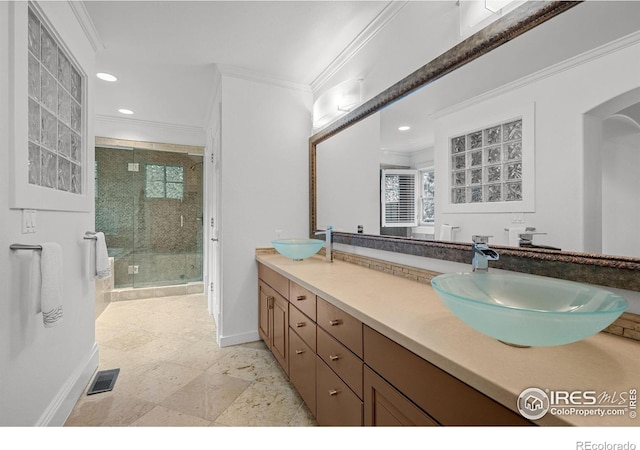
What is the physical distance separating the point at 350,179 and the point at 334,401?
1.54 meters

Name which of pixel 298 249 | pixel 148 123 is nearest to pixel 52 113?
pixel 298 249

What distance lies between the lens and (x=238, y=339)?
262cm

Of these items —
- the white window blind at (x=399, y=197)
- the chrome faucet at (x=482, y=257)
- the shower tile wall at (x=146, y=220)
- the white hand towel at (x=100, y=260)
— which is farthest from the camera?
the shower tile wall at (x=146, y=220)

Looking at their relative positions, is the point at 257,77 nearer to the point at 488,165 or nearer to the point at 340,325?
the point at 488,165

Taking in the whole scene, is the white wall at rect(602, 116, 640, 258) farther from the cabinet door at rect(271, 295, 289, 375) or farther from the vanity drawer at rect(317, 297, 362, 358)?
the cabinet door at rect(271, 295, 289, 375)

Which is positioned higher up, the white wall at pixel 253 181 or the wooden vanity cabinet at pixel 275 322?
the white wall at pixel 253 181

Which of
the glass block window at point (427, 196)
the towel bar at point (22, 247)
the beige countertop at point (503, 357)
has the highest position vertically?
the glass block window at point (427, 196)

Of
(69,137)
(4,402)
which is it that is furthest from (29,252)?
(69,137)

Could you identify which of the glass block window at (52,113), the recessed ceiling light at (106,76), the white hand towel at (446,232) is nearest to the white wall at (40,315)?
the glass block window at (52,113)

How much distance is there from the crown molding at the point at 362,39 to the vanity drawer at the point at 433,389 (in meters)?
1.84

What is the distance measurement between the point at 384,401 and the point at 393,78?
1762mm

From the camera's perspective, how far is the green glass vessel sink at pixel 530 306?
628 mm

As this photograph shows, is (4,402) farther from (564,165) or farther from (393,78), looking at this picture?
(393,78)

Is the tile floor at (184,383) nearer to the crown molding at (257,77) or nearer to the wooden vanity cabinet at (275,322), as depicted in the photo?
the wooden vanity cabinet at (275,322)
